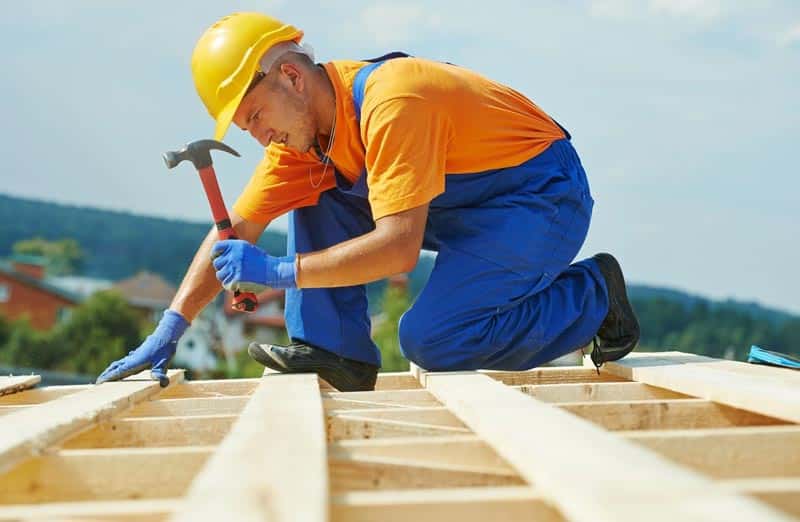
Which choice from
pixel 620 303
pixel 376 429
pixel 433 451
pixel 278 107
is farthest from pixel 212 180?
pixel 433 451

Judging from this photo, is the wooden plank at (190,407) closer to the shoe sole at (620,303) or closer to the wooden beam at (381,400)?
the wooden beam at (381,400)

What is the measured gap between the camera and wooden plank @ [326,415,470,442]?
93.3 inches

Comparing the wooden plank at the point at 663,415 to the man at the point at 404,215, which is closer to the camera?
the wooden plank at the point at 663,415

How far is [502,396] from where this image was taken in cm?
254

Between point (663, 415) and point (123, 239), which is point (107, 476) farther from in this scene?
point (123, 239)

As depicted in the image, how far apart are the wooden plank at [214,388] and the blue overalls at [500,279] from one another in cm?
31

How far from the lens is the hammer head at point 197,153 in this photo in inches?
149

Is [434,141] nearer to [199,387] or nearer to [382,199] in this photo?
[382,199]

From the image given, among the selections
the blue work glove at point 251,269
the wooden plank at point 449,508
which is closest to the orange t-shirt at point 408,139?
the blue work glove at point 251,269

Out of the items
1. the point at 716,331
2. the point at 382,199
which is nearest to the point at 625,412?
the point at 382,199

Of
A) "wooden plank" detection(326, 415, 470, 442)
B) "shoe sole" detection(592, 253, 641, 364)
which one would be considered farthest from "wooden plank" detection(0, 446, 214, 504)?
"shoe sole" detection(592, 253, 641, 364)

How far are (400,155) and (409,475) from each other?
1.63 meters

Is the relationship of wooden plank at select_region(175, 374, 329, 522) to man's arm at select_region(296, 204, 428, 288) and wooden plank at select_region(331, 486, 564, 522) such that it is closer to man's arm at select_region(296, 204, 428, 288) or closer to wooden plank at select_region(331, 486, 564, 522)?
wooden plank at select_region(331, 486, 564, 522)

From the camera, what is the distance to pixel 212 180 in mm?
3904
